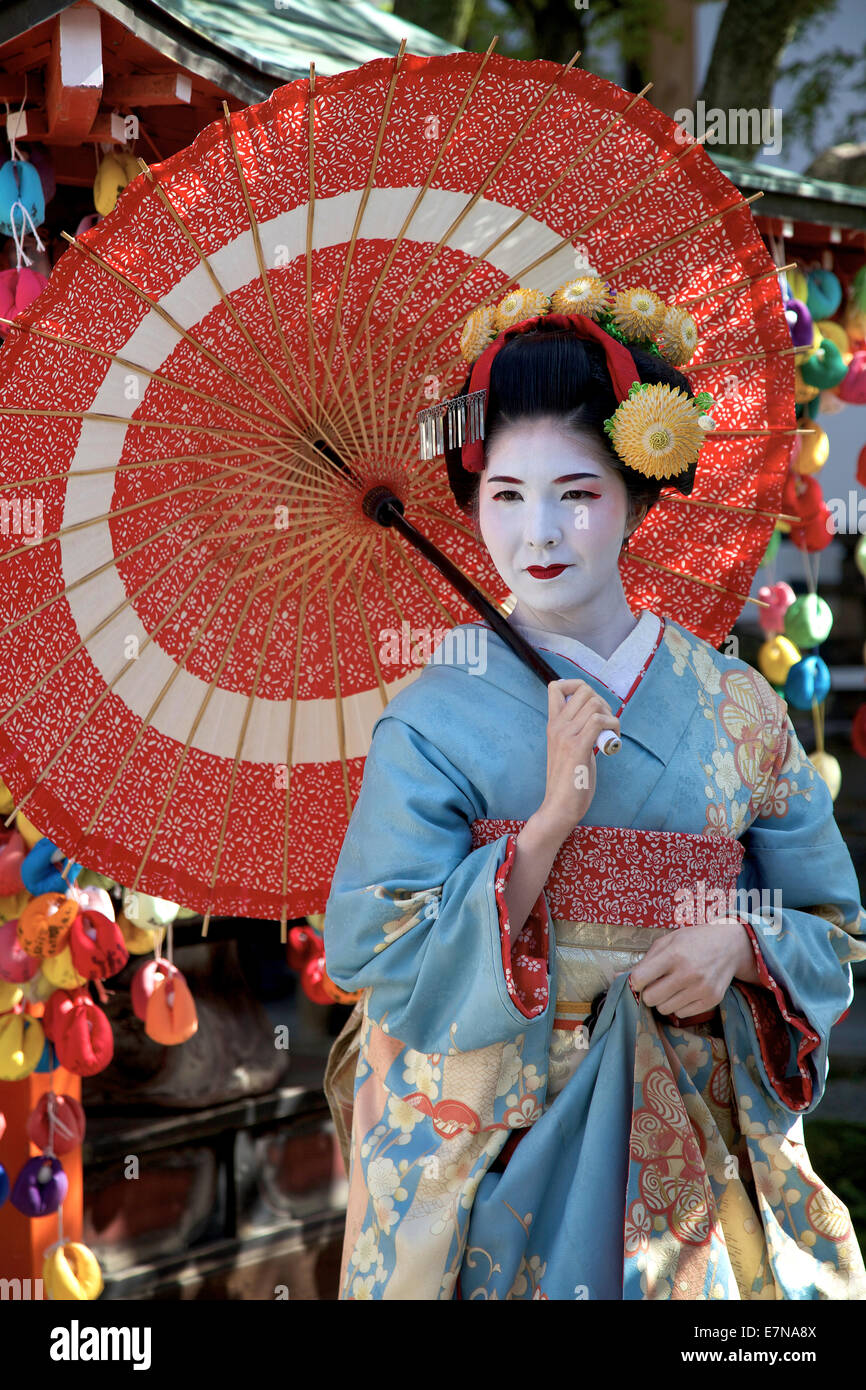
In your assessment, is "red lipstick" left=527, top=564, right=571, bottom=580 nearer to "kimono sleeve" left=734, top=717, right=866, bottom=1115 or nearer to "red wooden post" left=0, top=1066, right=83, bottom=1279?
"kimono sleeve" left=734, top=717, right=866, bottom=1115

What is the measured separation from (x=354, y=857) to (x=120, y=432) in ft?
2.62

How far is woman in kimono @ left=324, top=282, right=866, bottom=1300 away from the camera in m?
2.08

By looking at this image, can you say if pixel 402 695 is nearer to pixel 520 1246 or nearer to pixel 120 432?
pixel 120 432

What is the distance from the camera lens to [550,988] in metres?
2.13

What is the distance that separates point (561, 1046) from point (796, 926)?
1.37ft

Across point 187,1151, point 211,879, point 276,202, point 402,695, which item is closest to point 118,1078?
point 187,1151

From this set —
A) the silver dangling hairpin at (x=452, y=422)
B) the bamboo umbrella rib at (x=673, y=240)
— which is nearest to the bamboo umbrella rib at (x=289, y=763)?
the silver dangling hairpin at (x=452, y=422)

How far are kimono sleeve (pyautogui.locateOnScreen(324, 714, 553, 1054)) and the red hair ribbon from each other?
44cm

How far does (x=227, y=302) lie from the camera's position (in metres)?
2.28

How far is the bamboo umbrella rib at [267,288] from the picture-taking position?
2224 mm

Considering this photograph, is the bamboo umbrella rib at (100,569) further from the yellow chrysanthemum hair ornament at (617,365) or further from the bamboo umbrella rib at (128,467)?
the yellow chrysanthemum hair ornament at (617,365)

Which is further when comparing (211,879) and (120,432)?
(211,879)

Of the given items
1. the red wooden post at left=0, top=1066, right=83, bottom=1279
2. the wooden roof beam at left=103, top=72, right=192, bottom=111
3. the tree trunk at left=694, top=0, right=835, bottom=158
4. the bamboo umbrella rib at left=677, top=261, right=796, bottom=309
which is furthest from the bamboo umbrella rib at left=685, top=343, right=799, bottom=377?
the tree trunk at left=694, top=0, right=835, bottom=158

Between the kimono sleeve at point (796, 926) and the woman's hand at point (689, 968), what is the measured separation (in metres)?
0.06
